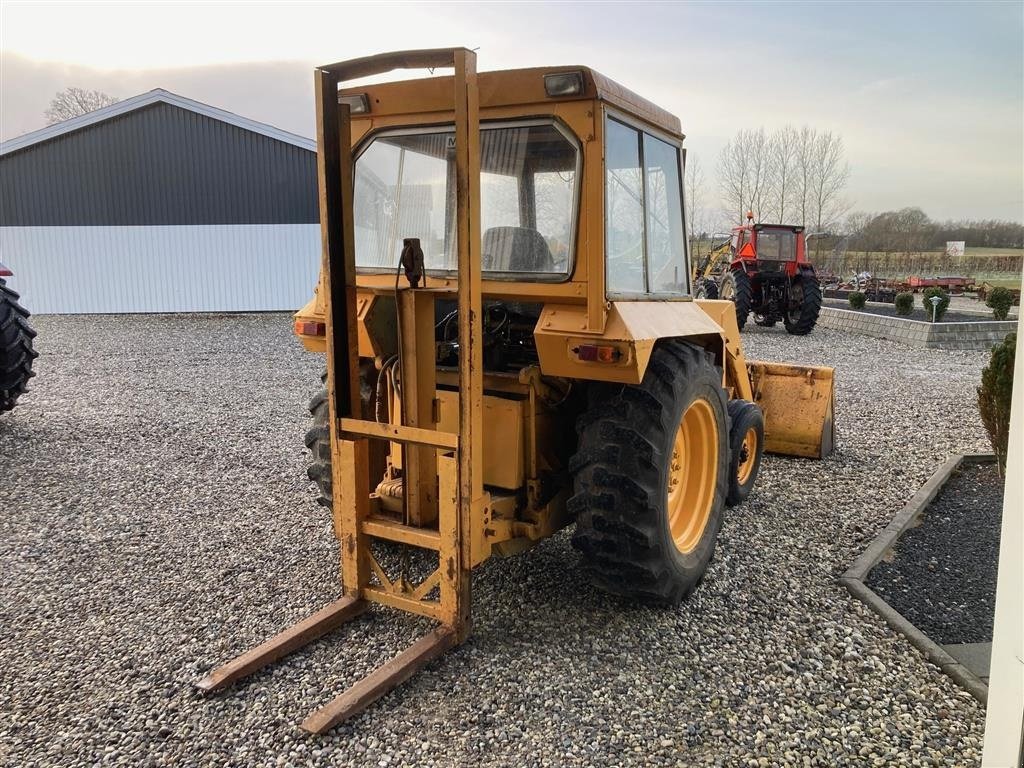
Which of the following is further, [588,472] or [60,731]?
[588,472]

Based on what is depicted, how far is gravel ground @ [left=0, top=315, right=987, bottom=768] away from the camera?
2635 millimetres

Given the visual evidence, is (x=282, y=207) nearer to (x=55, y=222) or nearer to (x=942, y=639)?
(x=55, y=222)

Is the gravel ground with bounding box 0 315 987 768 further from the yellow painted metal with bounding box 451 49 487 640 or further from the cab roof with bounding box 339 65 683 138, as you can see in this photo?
the cab roof with bounding box 339 65 683 138

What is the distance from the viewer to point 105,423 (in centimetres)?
734

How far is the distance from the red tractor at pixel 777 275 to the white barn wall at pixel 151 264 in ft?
33.6

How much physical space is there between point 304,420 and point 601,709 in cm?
545

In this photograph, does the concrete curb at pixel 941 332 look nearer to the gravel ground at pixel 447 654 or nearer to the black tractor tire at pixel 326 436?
the gravel ground at pixel 447 654

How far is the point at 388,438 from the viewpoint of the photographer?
10.2ft

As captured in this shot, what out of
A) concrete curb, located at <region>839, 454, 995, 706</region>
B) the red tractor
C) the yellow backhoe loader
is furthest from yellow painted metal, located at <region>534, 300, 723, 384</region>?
the red tractor

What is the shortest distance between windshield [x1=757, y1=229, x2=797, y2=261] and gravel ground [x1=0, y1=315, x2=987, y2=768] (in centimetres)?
1040

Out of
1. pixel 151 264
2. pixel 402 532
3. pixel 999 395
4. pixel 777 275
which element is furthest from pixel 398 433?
pixel 151 264

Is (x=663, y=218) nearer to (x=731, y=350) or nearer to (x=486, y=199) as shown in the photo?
(x=486, y=199)

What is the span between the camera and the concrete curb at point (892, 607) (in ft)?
10.0

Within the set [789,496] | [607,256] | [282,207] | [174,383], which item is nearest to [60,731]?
[607,256]
